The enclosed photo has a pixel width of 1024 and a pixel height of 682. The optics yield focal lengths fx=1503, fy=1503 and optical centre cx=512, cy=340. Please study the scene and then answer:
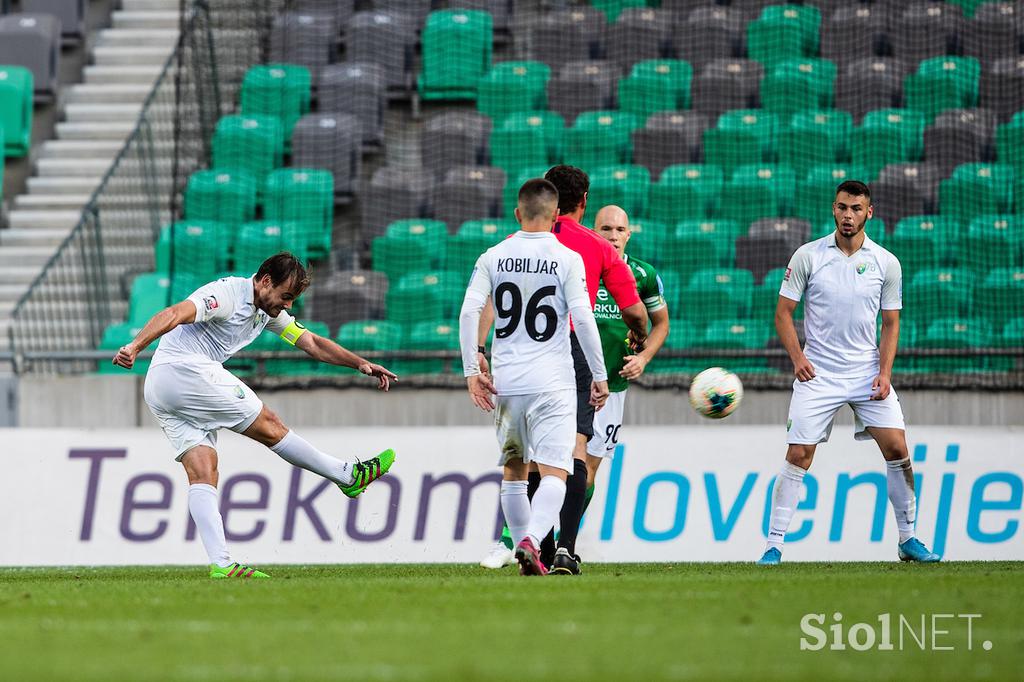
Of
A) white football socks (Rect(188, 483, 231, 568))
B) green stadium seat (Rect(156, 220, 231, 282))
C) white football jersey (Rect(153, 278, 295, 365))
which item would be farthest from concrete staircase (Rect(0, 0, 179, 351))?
white football socks (Rect(188, 483, 231, 568))

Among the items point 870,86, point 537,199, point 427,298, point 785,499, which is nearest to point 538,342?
point 537,199

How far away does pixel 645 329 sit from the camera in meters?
8.06

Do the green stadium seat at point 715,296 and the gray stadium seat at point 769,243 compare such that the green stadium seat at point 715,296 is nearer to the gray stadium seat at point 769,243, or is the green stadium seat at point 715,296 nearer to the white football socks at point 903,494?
the gray stadium seat at point 769,243

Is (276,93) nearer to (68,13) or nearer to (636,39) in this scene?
(68,13)

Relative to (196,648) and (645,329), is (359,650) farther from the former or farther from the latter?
(645,329)

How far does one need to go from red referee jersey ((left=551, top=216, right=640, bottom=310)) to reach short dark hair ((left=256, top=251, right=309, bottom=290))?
4.44 ft

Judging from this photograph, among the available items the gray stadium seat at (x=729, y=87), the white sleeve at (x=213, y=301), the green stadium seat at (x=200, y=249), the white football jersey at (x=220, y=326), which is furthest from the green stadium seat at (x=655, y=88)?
the white sleeve at (x=213, y=301)

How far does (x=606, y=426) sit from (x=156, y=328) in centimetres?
273

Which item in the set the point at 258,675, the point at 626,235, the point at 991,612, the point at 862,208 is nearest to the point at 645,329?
the point at 626,235

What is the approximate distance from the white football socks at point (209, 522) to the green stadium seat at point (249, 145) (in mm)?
7688

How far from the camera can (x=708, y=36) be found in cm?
1634

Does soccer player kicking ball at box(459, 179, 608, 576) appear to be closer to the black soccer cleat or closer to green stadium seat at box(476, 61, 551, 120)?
the black soccer cleat

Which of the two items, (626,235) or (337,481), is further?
(626,235)

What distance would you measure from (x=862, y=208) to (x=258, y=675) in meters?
5.56
